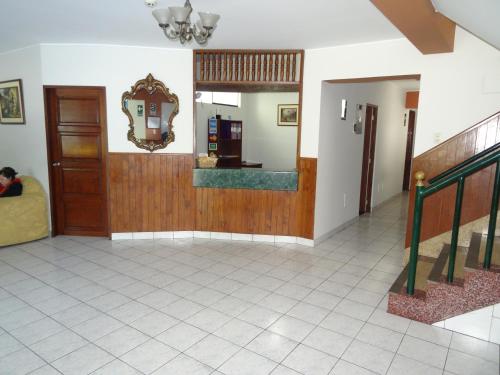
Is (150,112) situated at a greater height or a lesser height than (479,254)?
greater

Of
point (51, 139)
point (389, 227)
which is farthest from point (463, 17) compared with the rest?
point (51, 139)

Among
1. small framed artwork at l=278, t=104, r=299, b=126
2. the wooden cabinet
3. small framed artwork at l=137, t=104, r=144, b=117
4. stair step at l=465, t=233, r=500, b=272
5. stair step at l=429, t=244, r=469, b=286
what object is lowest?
stair step at l=429, t=244, r=469, b=286

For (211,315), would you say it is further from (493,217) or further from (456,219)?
(493,217)

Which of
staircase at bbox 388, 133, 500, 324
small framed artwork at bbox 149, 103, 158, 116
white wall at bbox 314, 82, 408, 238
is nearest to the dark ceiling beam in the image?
staircase at bbox 388, 133, 500, 324

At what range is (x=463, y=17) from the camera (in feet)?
7.84

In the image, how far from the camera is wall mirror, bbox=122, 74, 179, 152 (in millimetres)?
4574

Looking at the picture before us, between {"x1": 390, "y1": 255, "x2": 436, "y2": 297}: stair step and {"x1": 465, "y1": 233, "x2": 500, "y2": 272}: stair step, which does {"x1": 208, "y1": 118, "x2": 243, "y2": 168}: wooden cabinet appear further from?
{"x1": 465, "y1": 233, "x2": 500, "y2": 272}: stair step

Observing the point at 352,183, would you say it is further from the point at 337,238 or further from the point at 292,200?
the point at 292,200

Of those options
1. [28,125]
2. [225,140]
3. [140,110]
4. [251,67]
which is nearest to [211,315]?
[140,110]

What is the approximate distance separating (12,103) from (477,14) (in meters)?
5.57

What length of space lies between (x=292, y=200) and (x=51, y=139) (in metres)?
3.33

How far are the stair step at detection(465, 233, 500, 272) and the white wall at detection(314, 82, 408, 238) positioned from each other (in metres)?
1.97

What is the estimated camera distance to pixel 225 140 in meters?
7.38

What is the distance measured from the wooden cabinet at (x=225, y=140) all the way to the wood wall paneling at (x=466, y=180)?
420cm
